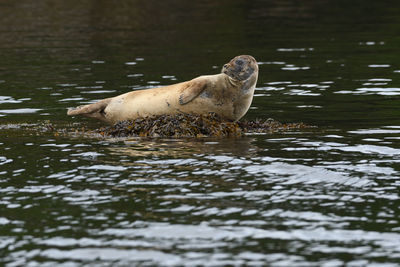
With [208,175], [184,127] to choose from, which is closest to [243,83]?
[184,127]

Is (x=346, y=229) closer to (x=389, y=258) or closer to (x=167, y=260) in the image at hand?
(x=389, y=258)

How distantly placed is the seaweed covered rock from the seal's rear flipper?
3.79 ft

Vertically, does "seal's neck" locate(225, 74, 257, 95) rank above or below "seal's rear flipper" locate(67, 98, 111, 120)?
above

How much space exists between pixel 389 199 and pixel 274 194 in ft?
4.28

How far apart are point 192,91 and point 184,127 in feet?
2.58

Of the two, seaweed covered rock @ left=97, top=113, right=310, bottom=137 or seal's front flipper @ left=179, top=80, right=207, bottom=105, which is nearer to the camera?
seaweed covered rock @ left=97, top=113, right=310, bottom=137

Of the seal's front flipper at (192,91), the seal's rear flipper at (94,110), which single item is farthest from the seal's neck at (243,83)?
the seal's rear flipper at (94,110)

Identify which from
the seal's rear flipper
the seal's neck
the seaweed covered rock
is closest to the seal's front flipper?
the seaweed covered rock

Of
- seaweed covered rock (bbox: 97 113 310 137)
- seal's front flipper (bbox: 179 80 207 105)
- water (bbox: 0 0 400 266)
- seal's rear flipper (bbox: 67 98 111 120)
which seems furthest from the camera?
seal's rear flipper (bbox: 67 98 111 120)

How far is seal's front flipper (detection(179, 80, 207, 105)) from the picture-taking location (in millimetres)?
14512

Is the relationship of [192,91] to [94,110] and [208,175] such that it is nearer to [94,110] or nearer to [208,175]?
[94,110]

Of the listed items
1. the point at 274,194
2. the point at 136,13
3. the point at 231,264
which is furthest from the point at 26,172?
the point at 136,13

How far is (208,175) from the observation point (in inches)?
429

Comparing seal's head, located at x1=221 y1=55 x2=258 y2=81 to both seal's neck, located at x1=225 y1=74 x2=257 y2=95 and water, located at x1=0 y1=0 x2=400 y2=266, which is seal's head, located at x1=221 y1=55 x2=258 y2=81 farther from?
water, located at x1=0 y1=0 x2=400 y2=266
